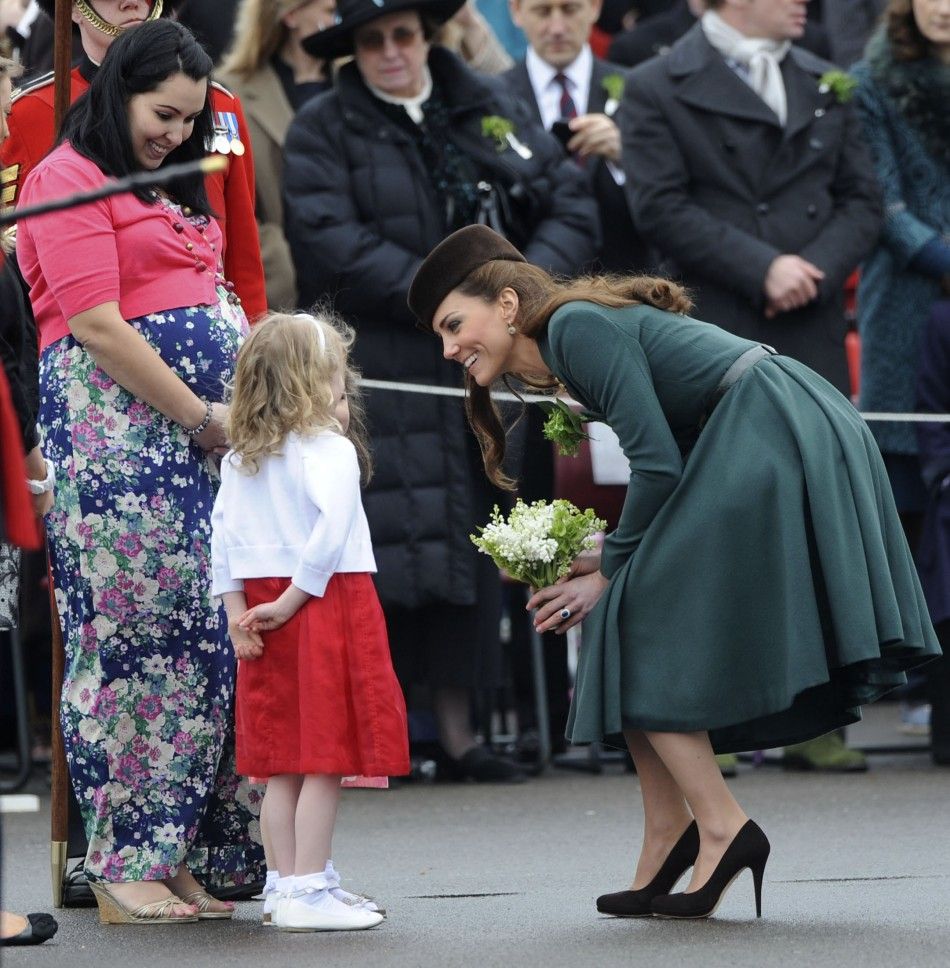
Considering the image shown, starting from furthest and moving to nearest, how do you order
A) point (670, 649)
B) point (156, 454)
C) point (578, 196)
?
point (578, 196)
point (156, 454)
point (670, 649)

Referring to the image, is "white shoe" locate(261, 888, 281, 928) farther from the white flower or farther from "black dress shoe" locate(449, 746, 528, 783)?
"black dress shoe" locate(449, 746, 528, 783)

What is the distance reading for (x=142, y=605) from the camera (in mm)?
5184

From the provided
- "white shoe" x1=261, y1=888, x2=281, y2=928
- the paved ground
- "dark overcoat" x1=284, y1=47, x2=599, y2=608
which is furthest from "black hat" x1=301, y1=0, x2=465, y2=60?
"white shoe" x1=261, y1=888, x2=281, y2=928

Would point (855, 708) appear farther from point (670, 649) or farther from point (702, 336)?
point (702, 336)

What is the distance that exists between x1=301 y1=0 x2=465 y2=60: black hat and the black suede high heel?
3743mm

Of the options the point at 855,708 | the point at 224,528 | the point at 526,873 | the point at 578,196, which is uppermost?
the point at 578,196

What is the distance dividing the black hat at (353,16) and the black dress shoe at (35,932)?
3933mm

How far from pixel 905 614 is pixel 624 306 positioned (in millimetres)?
952

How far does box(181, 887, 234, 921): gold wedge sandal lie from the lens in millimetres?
5246

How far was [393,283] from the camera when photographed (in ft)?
25.1

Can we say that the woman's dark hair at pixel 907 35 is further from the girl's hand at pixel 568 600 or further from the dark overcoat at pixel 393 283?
the girl's hand at pixel 568 600

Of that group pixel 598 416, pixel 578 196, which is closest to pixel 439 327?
pixel 598 416

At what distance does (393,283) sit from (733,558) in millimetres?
3052

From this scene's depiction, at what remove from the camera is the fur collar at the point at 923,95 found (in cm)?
816
